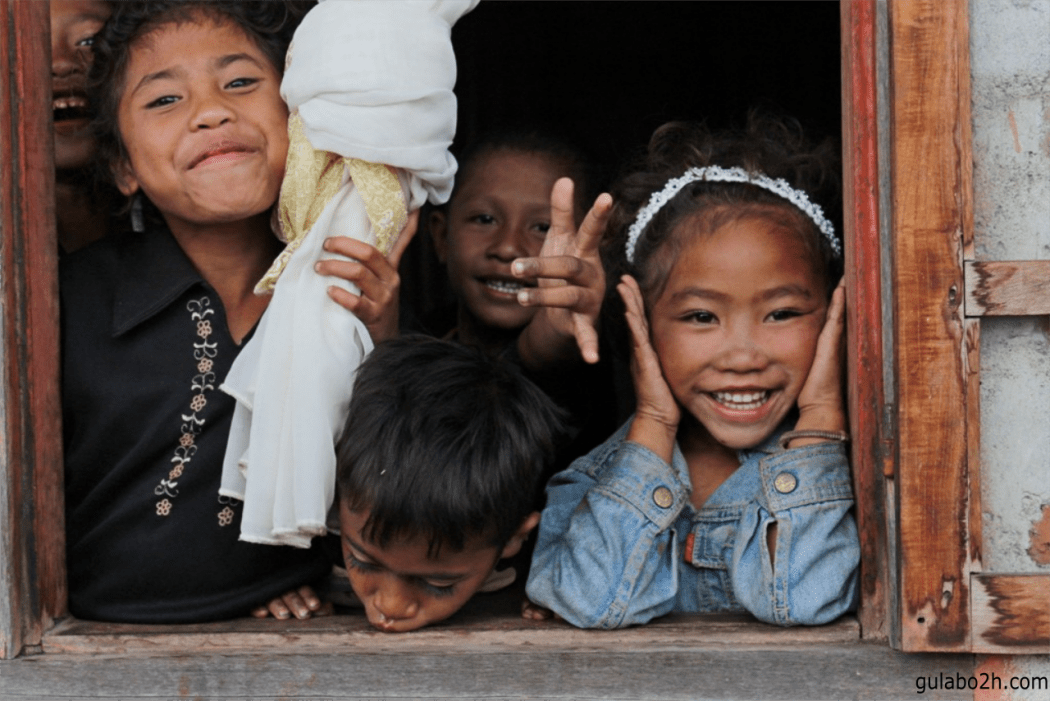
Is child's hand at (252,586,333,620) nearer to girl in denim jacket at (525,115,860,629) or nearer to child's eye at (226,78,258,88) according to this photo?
girl in denim jacket at (525,115,860,629)

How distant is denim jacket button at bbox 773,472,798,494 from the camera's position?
2293 millimetres

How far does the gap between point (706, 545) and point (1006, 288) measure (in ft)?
2.57

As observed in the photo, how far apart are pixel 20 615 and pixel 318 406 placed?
64 centimetres

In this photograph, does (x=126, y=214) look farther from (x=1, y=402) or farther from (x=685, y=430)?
(x=685, y=430)

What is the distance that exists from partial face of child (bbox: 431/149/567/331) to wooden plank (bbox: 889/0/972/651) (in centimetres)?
127

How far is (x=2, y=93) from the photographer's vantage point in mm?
2209

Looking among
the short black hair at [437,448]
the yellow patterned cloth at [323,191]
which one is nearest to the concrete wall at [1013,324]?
the short black hair at [437,448]

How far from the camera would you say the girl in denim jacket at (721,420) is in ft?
7.42

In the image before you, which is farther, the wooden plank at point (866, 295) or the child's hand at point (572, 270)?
the child's hand at point (572, 270)

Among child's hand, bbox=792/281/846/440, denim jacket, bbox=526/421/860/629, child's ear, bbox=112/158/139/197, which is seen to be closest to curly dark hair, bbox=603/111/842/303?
child's hand, bbox=792/281/846/440

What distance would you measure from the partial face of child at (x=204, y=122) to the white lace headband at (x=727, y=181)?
78 cm

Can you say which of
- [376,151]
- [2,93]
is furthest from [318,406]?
[2,93]

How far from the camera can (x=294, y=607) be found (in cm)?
246

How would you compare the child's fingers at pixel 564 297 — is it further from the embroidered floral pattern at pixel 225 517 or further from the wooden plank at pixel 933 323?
the embroidered floral pattern at pixel 225 517
